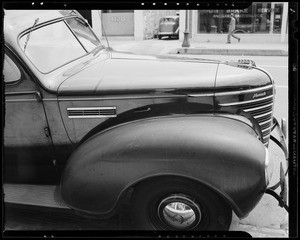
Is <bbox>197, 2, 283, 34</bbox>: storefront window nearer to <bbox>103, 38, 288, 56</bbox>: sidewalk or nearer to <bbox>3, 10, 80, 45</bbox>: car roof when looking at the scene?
<bbox>103, 38, 288, 56</bbox>: sidewalk

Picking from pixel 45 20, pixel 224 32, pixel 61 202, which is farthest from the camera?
pixel 224 32

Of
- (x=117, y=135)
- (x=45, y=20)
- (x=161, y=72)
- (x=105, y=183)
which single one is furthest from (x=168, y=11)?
(x=105, y=183)

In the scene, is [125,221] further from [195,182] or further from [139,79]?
[139,79]

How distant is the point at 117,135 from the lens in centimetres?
231

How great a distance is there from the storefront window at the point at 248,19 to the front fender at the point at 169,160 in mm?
787

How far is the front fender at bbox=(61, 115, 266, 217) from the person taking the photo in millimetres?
2172

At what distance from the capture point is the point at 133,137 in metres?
2.28

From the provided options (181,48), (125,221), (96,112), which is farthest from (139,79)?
(181,48)

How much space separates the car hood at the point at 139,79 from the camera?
235cm

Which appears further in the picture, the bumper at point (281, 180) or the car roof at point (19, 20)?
the bumper at point (281, 180)

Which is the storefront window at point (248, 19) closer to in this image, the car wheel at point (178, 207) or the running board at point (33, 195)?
the car wheel at point (178, 207)

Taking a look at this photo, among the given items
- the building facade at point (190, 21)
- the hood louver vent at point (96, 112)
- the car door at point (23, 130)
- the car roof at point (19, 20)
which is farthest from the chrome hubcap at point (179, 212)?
the car roof at point (19, 20)

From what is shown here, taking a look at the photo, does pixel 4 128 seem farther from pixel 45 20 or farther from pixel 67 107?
pixel 45 20
